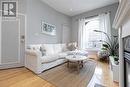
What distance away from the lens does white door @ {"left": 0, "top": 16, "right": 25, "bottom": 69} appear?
10.1 ft

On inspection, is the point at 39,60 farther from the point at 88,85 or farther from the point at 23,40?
the point at 88,85

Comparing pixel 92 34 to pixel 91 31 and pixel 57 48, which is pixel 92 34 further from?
pixel 57 48

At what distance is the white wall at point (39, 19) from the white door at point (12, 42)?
1.03 ft

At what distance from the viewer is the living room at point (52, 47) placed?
2271 millimetres

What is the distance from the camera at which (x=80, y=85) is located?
1.95m

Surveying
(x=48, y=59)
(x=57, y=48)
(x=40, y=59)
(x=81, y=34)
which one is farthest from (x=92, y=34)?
(x=40, y=59)

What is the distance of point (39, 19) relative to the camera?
4.03m

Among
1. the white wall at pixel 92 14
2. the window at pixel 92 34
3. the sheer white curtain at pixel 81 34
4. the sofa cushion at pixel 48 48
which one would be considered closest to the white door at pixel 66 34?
the white wall at pixel 92 14

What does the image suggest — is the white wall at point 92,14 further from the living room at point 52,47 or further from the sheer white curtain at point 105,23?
the sheer white curtain at point 105,23

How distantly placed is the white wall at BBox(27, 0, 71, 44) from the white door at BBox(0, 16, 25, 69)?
1.03 ft

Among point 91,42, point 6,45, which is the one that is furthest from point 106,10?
point 6,45

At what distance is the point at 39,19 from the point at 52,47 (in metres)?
1.32

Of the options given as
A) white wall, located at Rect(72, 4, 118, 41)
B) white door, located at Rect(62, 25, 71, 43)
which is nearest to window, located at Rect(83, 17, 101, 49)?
white wall, located at Rect(72, 4, 118, 41)

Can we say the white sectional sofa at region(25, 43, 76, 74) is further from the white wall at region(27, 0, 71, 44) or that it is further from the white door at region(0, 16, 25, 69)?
the white wall at region(27, 0, 71, 44)
